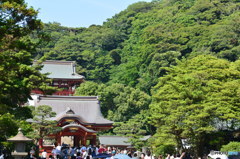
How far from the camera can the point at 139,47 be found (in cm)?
6334

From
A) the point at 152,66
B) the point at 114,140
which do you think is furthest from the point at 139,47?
the point at 114,140

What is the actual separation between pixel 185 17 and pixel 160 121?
41015mm

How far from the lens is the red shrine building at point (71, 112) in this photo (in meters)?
33.8

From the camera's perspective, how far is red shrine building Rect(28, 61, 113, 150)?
33.8m

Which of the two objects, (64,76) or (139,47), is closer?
(64,76)

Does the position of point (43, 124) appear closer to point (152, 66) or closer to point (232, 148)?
point (232, 148)

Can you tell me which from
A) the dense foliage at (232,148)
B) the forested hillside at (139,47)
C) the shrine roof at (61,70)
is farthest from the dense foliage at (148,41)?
the dense foliage at (232,148)

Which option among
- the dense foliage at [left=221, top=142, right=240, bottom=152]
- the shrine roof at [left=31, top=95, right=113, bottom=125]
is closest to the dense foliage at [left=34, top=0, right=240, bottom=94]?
the shrine roof at [left=31, top=95, right=113, bottom=125]

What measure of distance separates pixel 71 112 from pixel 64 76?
51.9 feet

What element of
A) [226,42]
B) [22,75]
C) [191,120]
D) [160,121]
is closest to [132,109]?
[226,42]

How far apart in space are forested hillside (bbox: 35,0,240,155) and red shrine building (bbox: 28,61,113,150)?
3.05 metres

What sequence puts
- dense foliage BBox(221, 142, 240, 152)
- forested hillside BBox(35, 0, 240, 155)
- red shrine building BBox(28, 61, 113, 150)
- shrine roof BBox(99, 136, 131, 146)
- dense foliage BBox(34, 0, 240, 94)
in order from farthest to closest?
dense foliage BBox(34, 0, 240, 94)
forested hillside BBox(35, 0, 240, 155)
shrine roof BBox(99, 136, 131, 146)
red shrine building BBox(28, 61, 113, 150)
dense foliage BBox(221, 142, 240, 152)

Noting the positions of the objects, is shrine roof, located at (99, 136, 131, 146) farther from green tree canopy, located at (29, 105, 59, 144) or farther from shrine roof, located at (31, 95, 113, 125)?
green tree canopy, located at (29, 105, 59, 144)

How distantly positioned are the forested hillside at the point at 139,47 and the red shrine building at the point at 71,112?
305 cm
